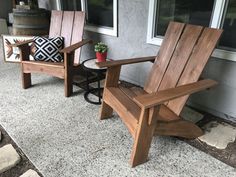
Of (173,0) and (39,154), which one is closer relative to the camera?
(39,154)

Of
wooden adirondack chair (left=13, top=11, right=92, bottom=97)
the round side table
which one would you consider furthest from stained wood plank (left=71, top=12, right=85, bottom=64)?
the round side table

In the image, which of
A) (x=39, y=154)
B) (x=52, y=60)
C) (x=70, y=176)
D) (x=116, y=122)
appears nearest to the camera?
(x=70, y=176)

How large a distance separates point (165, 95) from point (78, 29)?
1.72 meters

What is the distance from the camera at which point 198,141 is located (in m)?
1.76

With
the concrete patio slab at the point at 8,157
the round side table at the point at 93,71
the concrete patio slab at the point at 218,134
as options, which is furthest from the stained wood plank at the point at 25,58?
the concrete patio slab at the point at 218,134

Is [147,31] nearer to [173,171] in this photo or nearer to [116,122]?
[116,122]

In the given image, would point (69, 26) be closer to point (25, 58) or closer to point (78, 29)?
point (78, 29)

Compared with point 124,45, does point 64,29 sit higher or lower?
higher

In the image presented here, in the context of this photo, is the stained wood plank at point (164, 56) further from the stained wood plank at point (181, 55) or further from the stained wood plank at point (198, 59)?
the stained wood plank at point (198, 59)

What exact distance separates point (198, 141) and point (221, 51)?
2.58ft

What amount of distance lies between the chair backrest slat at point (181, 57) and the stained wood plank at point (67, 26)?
1.28 meters

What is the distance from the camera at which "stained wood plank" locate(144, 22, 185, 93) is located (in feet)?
6.08

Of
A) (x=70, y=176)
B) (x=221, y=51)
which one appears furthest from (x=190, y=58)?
(x=70, y=176)

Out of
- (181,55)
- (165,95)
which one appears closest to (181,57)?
(181,55)
